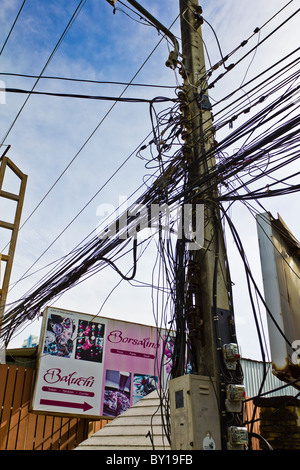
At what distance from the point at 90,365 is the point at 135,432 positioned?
5.75m

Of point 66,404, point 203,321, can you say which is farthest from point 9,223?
point 203,321

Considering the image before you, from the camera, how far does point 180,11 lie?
19.7ft

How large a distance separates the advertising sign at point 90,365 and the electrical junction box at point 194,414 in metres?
6.69

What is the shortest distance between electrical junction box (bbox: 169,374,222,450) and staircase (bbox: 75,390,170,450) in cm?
186

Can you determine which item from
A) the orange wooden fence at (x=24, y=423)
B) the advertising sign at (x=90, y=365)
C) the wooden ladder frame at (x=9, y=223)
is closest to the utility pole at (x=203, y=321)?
the wooden ladder frame at (x=9, y=223)

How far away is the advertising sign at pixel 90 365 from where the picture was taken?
1091 cm

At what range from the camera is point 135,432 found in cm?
621

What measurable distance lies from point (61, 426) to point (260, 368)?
23.6ft

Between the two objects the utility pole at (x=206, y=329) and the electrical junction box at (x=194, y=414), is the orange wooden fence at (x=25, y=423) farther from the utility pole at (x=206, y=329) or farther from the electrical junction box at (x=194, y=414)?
the electrical junction box at (x=194, y=414)

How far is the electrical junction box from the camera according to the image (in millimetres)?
3492

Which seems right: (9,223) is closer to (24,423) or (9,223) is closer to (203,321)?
(24,423)

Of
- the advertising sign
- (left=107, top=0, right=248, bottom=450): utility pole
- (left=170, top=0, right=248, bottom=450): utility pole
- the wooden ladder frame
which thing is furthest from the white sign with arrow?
(left=170, top=0, right=248, bottom=450): utility pole

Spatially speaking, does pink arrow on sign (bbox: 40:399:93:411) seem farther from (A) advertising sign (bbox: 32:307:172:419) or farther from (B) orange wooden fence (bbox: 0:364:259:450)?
(B) orange wooden fence (bbox: 0:364:259:450)
